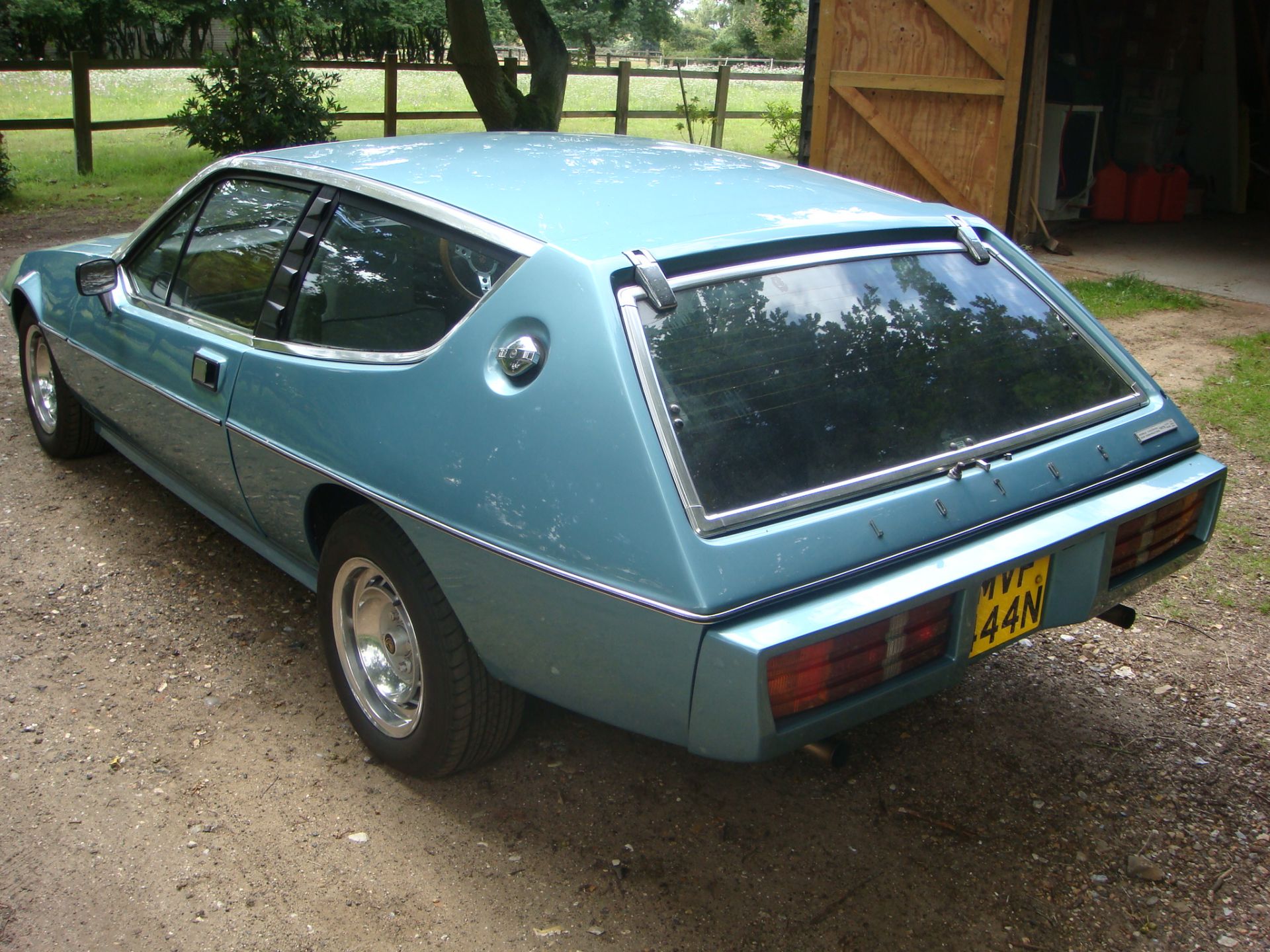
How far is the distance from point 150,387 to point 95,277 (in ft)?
1.57

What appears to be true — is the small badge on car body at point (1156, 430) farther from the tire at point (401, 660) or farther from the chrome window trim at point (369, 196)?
the tire at point (401, 660)

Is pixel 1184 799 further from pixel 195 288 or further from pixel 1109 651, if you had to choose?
pixel 195 288

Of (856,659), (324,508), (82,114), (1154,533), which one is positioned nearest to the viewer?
(856,659)

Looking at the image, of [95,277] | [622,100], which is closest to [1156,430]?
[95,277]

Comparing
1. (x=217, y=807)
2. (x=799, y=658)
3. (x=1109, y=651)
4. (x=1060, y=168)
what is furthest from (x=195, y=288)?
(x=1060, y=168)

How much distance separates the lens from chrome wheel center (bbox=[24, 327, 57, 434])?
4625 mm

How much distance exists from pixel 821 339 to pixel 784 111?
15348 mm

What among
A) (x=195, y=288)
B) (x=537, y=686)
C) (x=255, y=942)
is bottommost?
(x=255, y=942)

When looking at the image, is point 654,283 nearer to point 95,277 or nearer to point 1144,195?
point 95,277

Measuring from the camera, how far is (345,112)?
46.4ft

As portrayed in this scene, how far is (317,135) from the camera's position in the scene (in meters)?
12.8

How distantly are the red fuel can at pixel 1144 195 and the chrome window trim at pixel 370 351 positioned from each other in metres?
9.96

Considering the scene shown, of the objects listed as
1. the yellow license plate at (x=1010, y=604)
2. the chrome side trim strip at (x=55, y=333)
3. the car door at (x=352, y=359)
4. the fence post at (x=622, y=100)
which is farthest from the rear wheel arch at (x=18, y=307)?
the fence post at (x=622, y=100)

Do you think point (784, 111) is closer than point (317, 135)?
No
